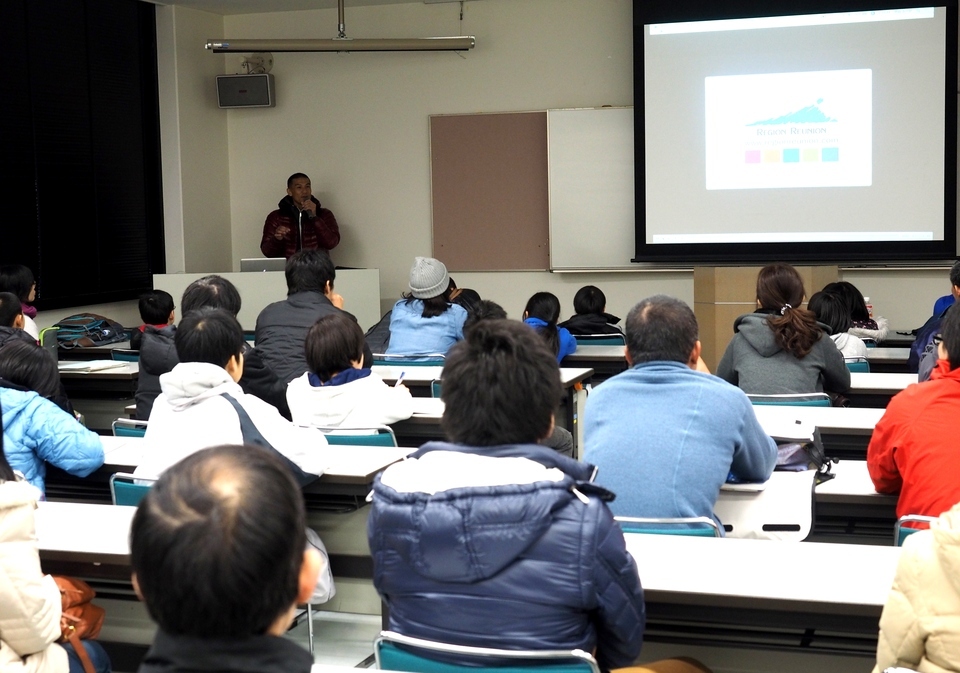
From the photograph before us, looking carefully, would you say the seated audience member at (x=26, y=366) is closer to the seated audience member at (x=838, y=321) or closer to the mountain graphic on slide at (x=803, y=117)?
the seated audience member at (x=838, y=321)

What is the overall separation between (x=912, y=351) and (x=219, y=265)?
20.3ft

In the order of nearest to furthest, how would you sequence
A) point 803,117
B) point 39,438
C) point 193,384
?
point 193,384, point 39,438, point 803,117

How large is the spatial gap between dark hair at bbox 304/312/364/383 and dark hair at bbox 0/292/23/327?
1917 millimetres

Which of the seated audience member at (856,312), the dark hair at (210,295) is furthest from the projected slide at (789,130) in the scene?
the dark hair at (210,295)

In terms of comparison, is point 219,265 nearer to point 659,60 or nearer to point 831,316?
point 659,60

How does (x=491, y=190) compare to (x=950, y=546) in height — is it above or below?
above

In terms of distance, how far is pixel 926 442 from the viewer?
2.40 m

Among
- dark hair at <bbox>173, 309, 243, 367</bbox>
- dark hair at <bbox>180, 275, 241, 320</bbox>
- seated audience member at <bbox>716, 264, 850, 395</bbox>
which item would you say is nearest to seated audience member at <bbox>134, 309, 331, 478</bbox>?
dark hair at <bbox>173, 309, 243, 367</bbox>

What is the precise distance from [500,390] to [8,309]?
143 inches

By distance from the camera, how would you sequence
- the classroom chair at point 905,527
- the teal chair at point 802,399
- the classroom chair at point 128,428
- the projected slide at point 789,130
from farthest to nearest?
the projected slide at point 789,130 < the classroom chair at point 128,428 < the teal chair at point 802,399 < the classroom chair at point 905,527

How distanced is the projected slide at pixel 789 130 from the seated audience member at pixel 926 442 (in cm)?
535

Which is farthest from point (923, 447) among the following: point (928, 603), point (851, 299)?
point (851, 299)

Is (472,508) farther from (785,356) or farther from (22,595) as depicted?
(785,356)

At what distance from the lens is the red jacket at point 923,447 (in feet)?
7.77
